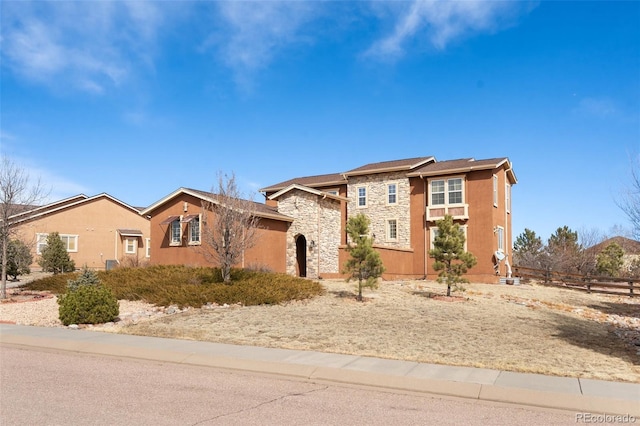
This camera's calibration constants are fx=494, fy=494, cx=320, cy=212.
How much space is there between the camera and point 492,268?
97.2 ft

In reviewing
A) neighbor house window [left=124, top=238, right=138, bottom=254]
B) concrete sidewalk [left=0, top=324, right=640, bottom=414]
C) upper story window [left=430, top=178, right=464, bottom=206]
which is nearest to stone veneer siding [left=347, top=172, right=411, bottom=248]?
upper story window [left=430, top=178, right=464, bottom=206]

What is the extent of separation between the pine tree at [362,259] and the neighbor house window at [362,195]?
51.3 feet

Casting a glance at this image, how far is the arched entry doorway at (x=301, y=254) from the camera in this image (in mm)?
31734

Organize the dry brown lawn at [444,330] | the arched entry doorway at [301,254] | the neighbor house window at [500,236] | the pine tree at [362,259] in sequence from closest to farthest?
1. the dry brown lawn at [444,330]
2. the pine tree at [362,259]
3. the neighbor house window at [500,236]
4. the arched entry doorway at [301,254]

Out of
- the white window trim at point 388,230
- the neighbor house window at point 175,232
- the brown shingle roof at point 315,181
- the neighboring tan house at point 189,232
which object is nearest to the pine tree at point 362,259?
the neighboring tan house at point 189,232

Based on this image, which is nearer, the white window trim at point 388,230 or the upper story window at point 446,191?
the upper story window at point 446,191

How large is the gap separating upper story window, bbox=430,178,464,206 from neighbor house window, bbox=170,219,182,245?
15951 millimetres

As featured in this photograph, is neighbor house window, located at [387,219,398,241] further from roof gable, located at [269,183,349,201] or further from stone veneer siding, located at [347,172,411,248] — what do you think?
roof gable, located at [269,183,349,201]

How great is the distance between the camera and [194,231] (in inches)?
1128

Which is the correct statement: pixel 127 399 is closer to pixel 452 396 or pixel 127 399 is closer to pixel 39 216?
pixel 452 396

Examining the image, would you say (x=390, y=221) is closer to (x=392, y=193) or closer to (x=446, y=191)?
(x=392, y=193)

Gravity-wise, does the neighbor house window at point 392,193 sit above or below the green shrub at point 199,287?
above

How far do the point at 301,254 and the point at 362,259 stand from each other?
535 inches

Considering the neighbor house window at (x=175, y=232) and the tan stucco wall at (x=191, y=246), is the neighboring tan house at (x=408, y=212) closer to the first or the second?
the tan stucco wall at (x=191, y=246)
